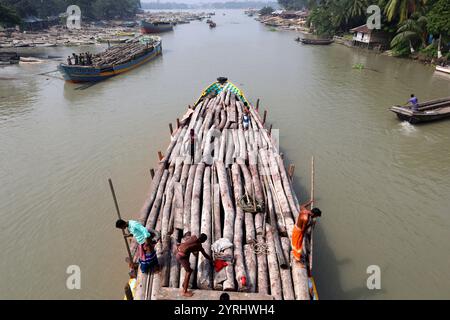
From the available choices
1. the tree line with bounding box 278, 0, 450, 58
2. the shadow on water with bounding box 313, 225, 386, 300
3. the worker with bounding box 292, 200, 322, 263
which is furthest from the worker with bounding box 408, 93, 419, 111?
the tree line with bounding box 278, 0, 450, 58

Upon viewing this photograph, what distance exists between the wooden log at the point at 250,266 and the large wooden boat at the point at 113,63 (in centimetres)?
3018

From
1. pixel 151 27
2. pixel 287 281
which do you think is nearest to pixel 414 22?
pixel 287 281

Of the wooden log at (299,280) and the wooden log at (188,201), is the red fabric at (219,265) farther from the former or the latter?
the wooden log at (299,280)

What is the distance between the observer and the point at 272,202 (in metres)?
10.5

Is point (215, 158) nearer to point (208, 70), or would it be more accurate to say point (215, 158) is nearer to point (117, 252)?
point (117, 252)

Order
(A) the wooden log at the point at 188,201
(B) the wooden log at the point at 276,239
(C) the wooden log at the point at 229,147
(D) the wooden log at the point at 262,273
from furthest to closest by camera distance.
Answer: (C) the wooden log at the point at 229,147, (A) the wooden log at the point at 188,201, (B) the wooden log at the point at 276,239, (D) the wooden log at the point at 262,273

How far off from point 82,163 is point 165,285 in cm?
1125

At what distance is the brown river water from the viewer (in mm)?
9820

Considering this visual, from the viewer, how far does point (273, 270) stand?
25.6 ft

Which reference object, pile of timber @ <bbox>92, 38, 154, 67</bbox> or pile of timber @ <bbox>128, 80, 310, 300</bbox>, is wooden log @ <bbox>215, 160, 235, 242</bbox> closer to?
pile of timber @ <bbox>128, 80, 310, 300</bbox>

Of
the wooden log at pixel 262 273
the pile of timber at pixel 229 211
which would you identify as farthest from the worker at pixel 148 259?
the wooden log at pixel 262 273

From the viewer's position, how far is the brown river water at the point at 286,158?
9.82 meters

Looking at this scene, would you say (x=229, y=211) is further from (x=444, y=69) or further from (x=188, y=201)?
(x=444, y=69)

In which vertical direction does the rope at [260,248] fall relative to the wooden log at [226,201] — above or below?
below
